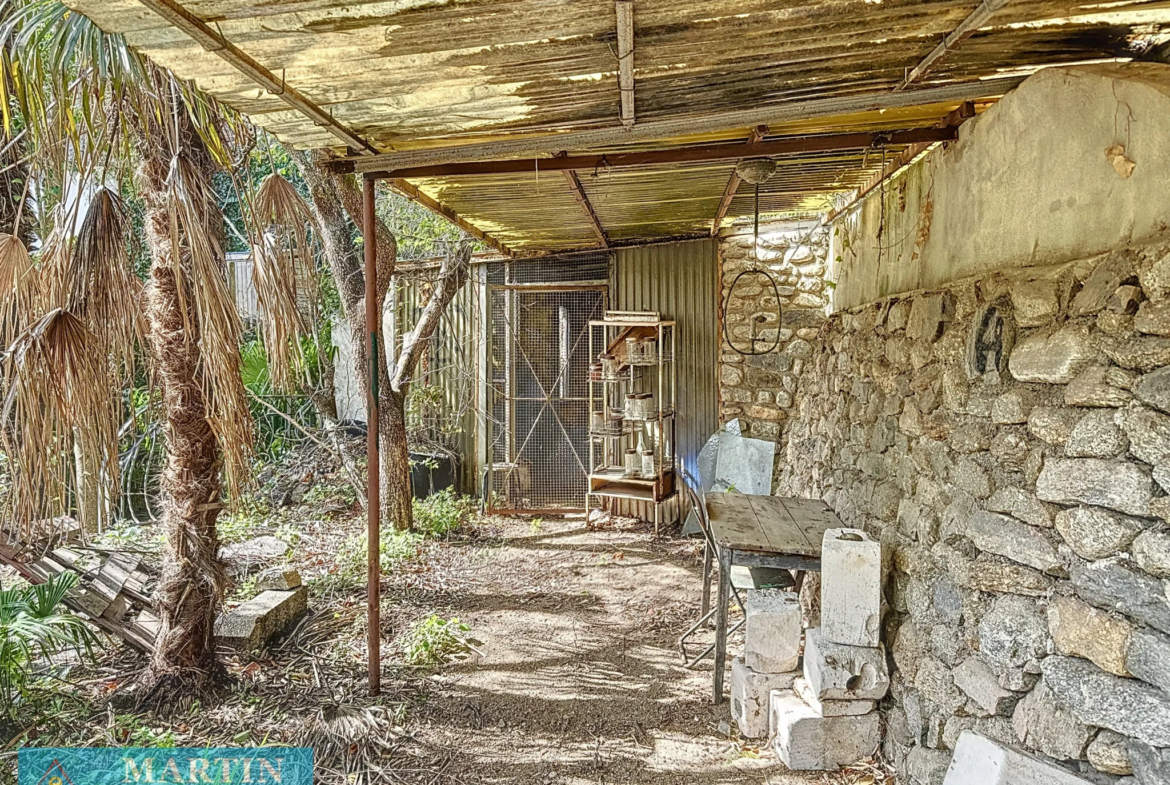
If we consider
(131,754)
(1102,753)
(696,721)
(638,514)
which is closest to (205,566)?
(131,754)

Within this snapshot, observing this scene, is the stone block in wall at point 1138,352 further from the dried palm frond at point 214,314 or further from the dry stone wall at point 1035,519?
the dried palm frond at point 214,314

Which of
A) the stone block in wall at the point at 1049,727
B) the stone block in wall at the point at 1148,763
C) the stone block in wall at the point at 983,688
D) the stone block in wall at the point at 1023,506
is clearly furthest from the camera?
the stone block in wall at the point at 983,688

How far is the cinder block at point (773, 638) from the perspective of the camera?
9.53 feet

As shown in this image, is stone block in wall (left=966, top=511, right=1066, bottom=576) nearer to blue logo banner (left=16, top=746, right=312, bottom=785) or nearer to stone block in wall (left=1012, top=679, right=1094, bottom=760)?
stone block in wall (left=1012, top=679, right=1094, bottom=760)

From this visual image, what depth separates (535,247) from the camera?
6562mm

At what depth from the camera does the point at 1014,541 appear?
82.6 inches

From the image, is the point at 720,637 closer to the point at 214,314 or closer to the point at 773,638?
the point at 773,638

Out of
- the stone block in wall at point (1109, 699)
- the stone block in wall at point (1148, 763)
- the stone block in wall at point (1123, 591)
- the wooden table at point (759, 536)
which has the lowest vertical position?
the stone block in wall at point (1148, 763)

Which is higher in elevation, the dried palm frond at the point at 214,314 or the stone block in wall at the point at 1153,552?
the dried palm frond at the point at 214,314

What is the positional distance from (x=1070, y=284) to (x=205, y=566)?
147 inches

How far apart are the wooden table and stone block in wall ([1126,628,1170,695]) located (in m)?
1.25

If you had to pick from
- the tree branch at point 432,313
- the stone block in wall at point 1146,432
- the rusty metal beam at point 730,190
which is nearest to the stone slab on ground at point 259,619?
the tree branch at point 432,313

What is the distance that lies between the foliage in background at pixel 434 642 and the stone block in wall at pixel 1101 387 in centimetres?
323

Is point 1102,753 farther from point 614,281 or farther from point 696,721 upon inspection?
point 614,281
